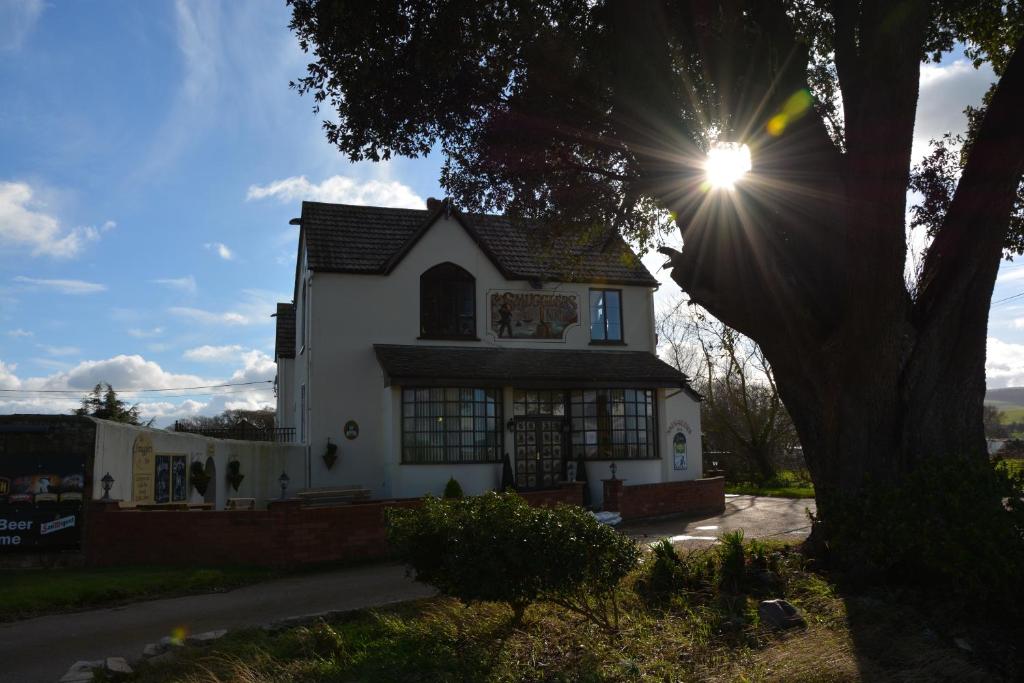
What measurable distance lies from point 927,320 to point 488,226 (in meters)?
17.0

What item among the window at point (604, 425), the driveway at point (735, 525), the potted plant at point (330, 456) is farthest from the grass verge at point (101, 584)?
the window at point (604, 425)

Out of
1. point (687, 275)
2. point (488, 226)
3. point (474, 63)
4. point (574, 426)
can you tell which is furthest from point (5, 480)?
point (488, 226)

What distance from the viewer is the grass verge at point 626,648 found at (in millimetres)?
6000

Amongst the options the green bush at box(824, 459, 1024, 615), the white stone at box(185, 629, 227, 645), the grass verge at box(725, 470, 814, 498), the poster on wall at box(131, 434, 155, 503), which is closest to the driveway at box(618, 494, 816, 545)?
the grass verge at box(725, 470, 814, 498)

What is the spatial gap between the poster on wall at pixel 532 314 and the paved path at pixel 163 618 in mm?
10853

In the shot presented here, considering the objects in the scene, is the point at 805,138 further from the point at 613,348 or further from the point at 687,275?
the point at 613,348

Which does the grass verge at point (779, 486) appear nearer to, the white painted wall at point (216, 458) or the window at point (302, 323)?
the white painted wall at point (216, 458)

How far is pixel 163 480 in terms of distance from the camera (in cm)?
1628

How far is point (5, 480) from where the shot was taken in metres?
12.5

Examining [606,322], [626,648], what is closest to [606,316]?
[606,322]

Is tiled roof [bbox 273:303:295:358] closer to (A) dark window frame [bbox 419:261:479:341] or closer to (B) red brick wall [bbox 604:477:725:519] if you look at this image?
(A) dark window frame [bbox 419:261:479:341]

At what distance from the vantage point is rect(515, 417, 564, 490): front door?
21.4 m

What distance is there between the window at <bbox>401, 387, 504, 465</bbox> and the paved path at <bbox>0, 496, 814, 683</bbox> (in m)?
6.99

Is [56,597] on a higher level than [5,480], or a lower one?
lower
